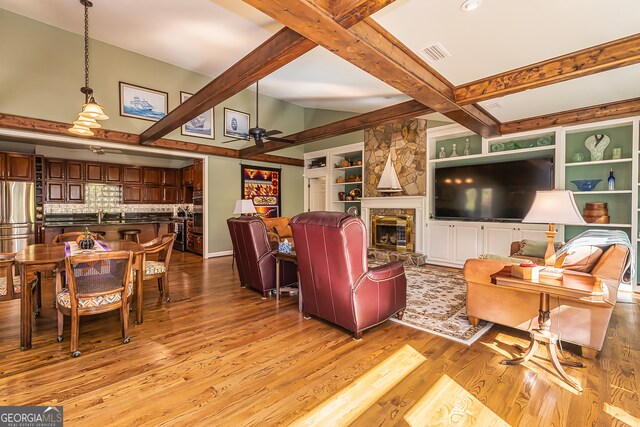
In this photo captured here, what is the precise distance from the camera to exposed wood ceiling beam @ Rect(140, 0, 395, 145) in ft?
6.68

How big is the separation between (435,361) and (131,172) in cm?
906

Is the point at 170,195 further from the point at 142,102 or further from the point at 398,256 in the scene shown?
the point at 398,256

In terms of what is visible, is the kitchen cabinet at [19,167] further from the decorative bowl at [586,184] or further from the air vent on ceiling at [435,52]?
the decorative bowl at [586,184]

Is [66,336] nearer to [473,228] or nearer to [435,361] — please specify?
[435,361]

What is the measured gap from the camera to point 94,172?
786 cm

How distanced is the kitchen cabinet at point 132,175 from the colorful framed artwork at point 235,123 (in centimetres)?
324

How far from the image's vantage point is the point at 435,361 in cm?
232

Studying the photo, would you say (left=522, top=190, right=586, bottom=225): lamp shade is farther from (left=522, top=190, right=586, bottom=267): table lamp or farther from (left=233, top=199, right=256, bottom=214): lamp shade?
(left=233, top=199, right=256, bottom=214): lamp shade

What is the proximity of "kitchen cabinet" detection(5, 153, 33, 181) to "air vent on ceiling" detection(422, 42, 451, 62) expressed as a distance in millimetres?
7736

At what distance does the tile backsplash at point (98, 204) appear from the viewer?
7.53 metres

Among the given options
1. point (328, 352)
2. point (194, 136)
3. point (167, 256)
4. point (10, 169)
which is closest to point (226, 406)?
point (328, 352)

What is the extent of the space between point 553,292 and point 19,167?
8.78 meters

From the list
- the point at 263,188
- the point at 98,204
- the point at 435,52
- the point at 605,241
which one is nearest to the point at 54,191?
the point at 98,204

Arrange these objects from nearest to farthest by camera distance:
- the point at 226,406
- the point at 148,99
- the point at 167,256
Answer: the point at 226,406, the point at 167,256, the point at 148,99
